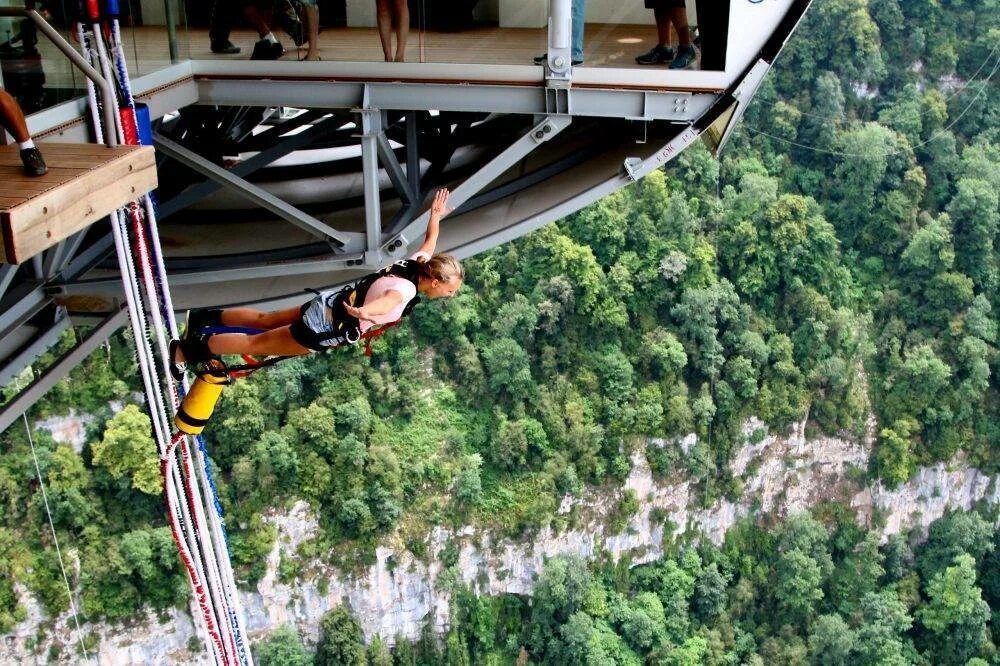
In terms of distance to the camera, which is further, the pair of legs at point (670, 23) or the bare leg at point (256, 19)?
the pair of legs at point (670, 23)

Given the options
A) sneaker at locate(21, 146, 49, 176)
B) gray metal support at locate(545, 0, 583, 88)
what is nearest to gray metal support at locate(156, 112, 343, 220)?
gray metal support at locate(545, 0, 583, 88)

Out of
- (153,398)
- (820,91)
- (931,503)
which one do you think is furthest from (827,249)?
(153,398)

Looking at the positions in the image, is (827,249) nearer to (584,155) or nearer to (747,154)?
(747,154)

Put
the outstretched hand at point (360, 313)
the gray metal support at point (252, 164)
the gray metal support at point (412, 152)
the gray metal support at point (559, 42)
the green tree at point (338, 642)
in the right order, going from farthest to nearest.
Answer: the green tree at point (338, 642)
the gray metal support at point (412, 152)
the gray metal support at point (252, 164)
the gray metal support at point (559, 42)
the outstretched hand at point (360, 313)

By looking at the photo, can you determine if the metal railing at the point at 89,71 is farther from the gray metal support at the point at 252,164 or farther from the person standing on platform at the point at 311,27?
the gray metal support at the point at 252,164

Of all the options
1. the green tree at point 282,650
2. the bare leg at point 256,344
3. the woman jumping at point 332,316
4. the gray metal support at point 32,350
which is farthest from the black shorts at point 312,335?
the green tree at point 282,650

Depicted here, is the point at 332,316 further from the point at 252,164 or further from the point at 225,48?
the point at 252,164
